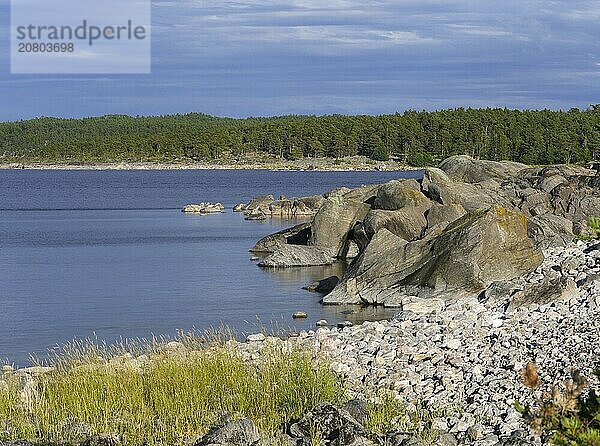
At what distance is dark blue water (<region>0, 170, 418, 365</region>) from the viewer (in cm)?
2072

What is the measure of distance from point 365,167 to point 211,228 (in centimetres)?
9851

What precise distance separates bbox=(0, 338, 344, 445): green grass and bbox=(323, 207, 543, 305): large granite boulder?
821 cm

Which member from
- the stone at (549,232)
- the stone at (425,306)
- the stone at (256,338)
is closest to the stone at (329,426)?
the stone at (256,338)

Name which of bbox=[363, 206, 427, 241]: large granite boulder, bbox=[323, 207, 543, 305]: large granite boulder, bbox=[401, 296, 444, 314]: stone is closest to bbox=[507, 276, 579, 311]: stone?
bbox=[401, 296, 444, 314]: stone

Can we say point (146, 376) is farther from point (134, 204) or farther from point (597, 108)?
point (597, 108)

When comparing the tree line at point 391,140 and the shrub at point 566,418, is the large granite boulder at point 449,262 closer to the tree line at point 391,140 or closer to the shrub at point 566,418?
A: the shrub at point 566,418

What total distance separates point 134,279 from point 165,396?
18.6m

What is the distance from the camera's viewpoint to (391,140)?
154 metres

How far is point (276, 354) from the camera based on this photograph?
487 inches

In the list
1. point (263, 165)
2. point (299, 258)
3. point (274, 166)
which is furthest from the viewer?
point (263, 165)

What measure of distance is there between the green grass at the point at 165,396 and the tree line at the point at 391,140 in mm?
122302

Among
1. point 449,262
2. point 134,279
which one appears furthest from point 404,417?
point 134,279

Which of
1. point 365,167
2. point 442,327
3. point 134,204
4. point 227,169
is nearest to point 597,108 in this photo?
point 365,167

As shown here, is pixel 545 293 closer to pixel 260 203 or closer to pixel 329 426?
pixel 329 426
